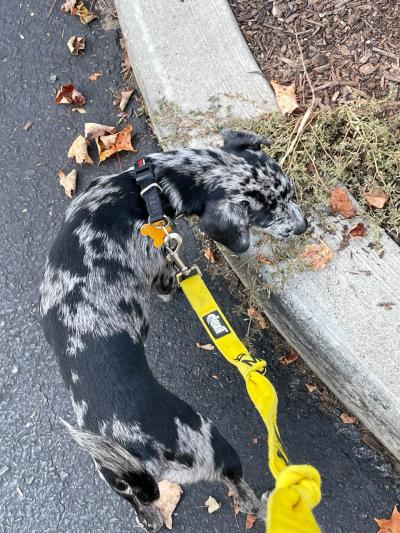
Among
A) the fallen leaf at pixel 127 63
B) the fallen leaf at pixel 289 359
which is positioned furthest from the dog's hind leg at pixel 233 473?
the fallen leaf at pixel 127 63

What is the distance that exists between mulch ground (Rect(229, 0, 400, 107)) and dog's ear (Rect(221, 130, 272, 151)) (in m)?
0.63

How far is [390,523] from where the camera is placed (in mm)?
3082

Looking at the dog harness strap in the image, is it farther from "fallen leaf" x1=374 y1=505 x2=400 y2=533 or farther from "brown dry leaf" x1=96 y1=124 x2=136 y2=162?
"fallen leaf" x1=374 y1=505 x2=400 y2=533

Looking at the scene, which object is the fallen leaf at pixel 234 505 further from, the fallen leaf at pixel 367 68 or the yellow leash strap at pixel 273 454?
the fallen leaf at pixel 367 68

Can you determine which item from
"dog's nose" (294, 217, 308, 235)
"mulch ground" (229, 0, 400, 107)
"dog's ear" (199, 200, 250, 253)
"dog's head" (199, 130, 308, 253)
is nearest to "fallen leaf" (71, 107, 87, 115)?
"mulch ground" (229, 0, 400, 107)

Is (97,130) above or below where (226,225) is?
below

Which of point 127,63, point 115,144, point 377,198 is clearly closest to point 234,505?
point 377,198

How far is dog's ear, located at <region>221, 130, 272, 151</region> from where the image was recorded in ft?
10.5

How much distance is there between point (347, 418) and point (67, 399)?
1.65 m

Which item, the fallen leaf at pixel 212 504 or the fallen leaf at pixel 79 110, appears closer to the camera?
the fallen leaf at pixel 212 504

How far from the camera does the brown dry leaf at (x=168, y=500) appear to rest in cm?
Result: 323

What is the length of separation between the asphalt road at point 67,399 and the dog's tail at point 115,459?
0.87 meters

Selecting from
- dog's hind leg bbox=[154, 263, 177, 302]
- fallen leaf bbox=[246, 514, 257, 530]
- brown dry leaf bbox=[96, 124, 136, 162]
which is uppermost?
brown dry leaf bbox=[96, 124, 136, 162]

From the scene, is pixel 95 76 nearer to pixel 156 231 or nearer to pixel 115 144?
pixel 115 144
